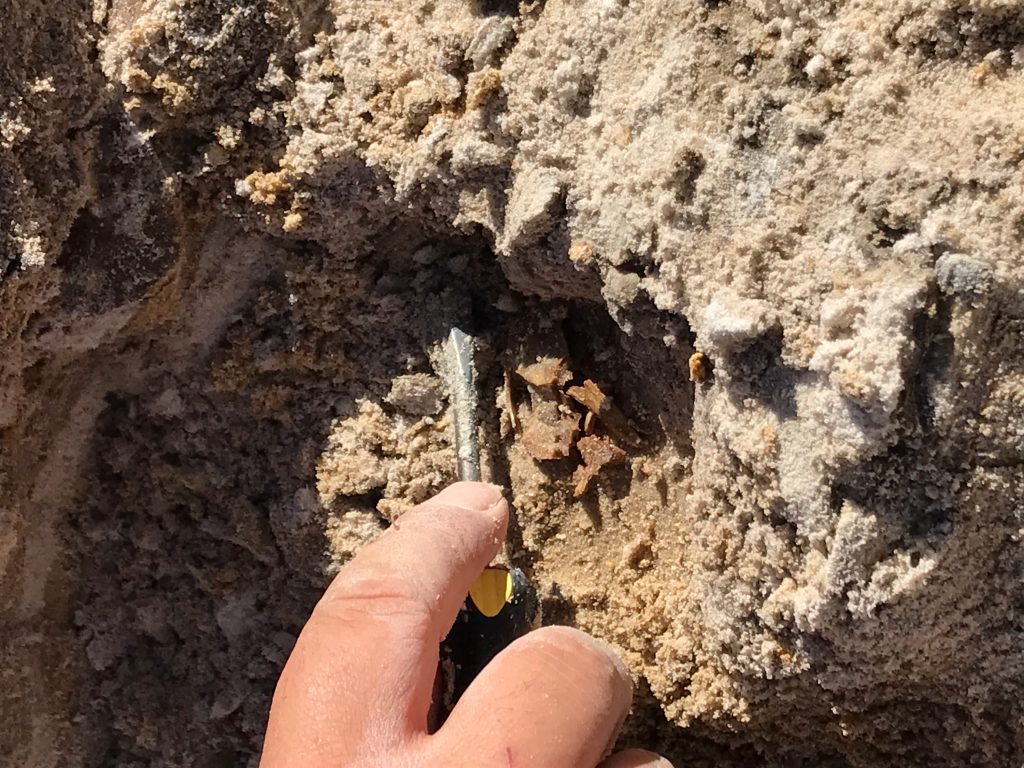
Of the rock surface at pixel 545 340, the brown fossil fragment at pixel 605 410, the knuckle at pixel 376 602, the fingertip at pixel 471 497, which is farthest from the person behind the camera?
the brown fossil fragment at pixel 605 410

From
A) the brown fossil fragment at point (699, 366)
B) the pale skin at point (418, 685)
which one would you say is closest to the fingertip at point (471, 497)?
the pale skin at point (418, 685)

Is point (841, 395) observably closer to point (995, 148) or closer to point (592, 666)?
point (995, 148)

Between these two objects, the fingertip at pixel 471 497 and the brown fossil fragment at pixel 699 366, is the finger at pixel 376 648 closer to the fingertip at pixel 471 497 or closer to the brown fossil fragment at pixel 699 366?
the fingertip at pixel 471 497

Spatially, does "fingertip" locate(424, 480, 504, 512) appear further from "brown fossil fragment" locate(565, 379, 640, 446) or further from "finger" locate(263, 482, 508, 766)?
"brown fossil fragment" locate(565, 379, 640, 446)

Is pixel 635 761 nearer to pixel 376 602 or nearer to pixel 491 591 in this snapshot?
pixel 491 591

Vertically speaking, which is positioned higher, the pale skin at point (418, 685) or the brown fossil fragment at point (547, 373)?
the brown fossil fragment at point (547, 373)

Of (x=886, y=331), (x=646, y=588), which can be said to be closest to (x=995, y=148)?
(x=886, y=331)

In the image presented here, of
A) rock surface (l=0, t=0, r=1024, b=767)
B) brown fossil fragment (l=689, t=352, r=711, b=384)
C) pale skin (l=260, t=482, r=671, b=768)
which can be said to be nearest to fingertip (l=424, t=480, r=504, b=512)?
pale skin (l=260, t=482, r=671, b=768)
